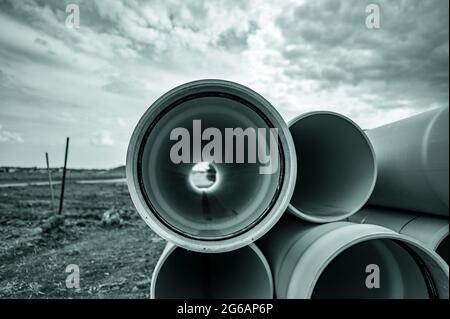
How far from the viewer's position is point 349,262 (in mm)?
1653

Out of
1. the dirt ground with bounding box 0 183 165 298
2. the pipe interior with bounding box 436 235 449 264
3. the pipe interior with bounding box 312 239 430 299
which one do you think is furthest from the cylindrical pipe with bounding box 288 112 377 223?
the dirt ground with bounding box 0 183 165 298

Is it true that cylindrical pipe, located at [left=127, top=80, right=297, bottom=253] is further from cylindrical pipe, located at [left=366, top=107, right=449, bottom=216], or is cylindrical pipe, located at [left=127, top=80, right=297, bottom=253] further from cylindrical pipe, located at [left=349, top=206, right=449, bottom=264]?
cylindrical pipe, located at [left=349, top=206, right=449, bottom=264]

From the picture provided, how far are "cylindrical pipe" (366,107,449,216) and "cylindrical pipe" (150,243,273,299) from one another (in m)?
0.76

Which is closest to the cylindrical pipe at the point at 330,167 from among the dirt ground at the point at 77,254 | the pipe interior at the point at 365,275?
the pipe interior at the point at 365,275

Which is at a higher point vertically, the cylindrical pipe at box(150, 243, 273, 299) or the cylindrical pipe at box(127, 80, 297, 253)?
the cylindrical pipe at box(127, 80, 297, 253)

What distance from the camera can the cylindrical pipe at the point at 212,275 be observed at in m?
1.50

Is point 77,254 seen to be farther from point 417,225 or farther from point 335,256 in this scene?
point 417,225

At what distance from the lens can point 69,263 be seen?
2.88 m

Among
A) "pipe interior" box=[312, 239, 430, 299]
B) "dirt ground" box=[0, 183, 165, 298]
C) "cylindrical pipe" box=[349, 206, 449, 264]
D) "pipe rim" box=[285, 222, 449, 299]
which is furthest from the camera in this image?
"dirt ground" box=[0, 183, 165, 298]

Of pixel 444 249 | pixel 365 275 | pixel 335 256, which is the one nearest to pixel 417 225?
pixel 444 249

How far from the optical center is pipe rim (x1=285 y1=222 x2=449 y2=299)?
3.82 feet

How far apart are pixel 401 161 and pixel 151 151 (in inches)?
44.9
